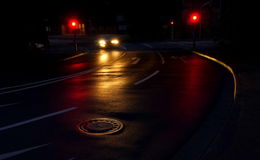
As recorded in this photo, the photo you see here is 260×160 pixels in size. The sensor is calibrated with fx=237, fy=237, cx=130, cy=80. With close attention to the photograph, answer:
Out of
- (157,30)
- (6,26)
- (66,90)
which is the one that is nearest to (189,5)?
(157,30)

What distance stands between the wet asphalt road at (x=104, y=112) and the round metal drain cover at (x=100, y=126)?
0.18 m

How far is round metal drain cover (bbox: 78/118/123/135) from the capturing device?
5695 millimetres

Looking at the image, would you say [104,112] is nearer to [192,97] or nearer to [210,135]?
[210,135]

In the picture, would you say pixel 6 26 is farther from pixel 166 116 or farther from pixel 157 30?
pixel 157 30

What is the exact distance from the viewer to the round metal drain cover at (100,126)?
570 cm

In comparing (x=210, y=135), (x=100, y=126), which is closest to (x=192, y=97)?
(x=210, y=135)

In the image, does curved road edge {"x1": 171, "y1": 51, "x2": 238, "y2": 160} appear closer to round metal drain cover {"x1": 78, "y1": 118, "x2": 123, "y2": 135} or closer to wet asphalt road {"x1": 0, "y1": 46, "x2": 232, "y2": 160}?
wet asphalt road {"x1": 0, "y1": 46, "x2": 232, "y2": 160}

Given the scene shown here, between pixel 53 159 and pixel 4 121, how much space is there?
2778 mm

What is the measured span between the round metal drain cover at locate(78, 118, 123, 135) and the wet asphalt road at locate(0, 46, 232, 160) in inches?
6.9

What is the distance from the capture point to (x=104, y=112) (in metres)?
7.03

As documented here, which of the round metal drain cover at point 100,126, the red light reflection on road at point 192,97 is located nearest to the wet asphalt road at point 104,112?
the red light reflection on road at point 192,97

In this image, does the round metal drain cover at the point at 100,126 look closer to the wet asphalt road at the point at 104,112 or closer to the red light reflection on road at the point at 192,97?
the wet asphalt road at the point at 104,112

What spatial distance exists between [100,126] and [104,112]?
1097 mm

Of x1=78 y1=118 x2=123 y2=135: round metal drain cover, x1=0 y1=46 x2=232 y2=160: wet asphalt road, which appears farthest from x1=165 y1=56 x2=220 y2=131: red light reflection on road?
x1=78 y1=118 x2=123 y2=135: round metal drain cover
